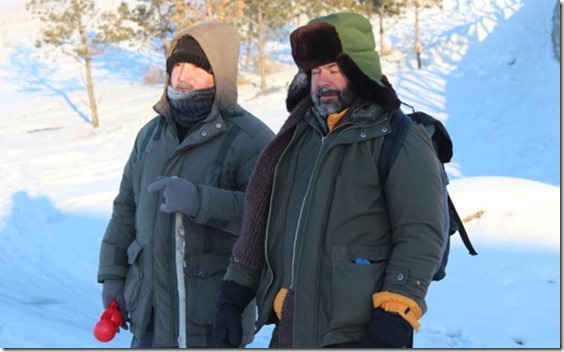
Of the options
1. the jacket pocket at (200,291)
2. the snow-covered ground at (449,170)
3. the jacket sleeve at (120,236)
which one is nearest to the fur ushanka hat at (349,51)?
the jacket pocket at (200,291)

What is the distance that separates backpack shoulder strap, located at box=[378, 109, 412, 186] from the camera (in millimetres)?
2031

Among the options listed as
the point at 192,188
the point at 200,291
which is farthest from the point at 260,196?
the point at 200,291

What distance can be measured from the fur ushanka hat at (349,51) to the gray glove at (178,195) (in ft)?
2.45

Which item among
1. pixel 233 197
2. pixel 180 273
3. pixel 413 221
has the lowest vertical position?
pixel 180 273

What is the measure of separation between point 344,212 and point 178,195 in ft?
→ 2.65

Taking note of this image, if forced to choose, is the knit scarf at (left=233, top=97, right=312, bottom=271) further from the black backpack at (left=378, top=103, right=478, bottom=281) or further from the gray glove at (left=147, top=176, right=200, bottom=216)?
the black backpack at (left=378, top=103, right=478, bottom=281)

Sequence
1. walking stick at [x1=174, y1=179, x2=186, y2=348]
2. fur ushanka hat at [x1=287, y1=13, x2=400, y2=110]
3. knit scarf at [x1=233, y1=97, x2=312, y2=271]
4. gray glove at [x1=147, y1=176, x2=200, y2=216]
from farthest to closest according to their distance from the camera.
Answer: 1. walking stick at [x1=174, y1=179, x2=186, y2=348]
2. gray glove at [x1=147, y1=176, x2=200, y2=216]
3. knit scarf at [x1=233, y1=97, x2=312, y2=271]
4. fur ushanka hat at [x1=287, y1=13, x2=400, y2=110]

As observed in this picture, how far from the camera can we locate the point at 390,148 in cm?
204

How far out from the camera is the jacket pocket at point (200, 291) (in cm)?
278

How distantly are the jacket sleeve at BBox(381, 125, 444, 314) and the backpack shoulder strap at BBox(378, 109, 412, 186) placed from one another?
0.02m

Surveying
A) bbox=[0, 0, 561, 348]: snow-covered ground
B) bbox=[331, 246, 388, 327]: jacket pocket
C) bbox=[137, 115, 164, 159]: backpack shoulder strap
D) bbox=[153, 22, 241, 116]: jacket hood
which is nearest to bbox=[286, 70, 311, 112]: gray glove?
bbox=[153, 22, 241, 116]: jacket hood

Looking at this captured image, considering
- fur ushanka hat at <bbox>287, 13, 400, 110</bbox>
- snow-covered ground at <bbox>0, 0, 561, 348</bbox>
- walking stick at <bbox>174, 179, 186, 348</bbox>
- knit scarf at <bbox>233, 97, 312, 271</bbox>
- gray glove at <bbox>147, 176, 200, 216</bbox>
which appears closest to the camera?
fur ushanka hat at <bbox>287, 13, 400, 110</bbox>

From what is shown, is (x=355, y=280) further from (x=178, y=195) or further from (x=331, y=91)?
(x=178, y=195)

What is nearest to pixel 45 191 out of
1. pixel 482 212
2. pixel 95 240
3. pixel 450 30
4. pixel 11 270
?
pixel 95 240
